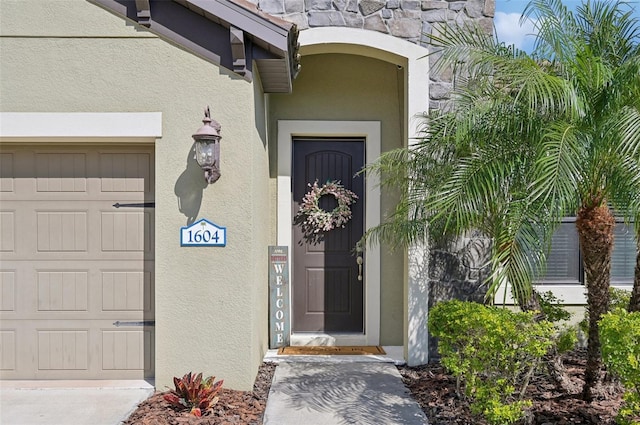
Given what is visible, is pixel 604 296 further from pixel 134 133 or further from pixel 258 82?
pixel 134 133

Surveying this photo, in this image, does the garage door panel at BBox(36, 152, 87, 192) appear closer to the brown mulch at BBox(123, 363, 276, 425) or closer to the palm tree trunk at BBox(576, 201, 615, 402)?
the brown mulch at BBox(123, 363, 276, 425)

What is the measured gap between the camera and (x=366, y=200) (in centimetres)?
640

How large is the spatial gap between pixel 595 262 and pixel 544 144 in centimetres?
139

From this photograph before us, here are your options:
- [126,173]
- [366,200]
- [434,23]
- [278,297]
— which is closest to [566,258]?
[366,200]

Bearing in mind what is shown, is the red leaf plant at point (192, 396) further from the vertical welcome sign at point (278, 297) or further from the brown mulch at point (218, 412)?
the vertical welcome sign at point (278, 297)

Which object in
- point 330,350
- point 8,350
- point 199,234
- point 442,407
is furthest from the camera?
point 330,350

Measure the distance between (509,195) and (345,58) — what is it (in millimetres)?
3483

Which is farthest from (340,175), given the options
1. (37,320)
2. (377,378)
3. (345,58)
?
(37,320)

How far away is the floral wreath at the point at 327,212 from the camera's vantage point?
21.1 feet

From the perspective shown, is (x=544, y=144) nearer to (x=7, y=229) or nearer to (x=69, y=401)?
(x=69, y=401)

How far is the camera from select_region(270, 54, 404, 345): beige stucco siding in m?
6.38

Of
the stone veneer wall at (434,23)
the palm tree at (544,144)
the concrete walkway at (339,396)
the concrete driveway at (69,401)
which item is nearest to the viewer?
the palm tree at (544,144)

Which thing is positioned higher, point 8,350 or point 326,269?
point 326,269

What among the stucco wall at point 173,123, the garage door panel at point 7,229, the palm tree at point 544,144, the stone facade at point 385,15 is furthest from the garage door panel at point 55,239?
the stone facade at point 385,15
